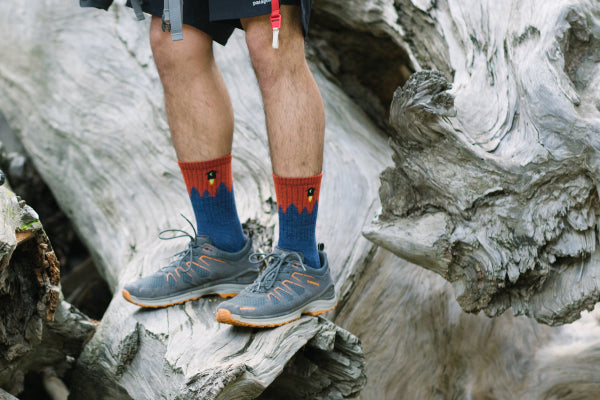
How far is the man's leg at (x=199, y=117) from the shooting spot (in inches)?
83.7

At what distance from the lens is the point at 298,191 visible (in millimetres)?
2092

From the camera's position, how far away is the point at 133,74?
3.51 meters

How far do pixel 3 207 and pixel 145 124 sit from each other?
1498mm

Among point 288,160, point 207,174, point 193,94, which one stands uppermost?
point 193,94

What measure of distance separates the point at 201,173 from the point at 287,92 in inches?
18.4

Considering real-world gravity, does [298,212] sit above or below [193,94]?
below

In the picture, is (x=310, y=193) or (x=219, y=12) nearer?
(x=219, y=12)

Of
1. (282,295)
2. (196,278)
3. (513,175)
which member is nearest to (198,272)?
(196,278)

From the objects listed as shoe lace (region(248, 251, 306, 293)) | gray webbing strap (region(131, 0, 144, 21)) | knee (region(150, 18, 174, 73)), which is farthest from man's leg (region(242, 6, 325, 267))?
gray webbing strap (region(131, 0, 144, 21))

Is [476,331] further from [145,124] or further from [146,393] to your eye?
[145,124]

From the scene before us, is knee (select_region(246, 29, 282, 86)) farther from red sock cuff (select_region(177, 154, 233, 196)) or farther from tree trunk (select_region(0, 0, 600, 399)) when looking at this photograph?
tree trunk (select_region(0, 0, 600, 399))

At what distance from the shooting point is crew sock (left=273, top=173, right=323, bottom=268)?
209 centimetres

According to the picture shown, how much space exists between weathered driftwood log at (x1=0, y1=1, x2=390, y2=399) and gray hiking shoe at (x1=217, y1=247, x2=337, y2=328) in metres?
0.06

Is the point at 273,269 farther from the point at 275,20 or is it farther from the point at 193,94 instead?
the point at 275,20
